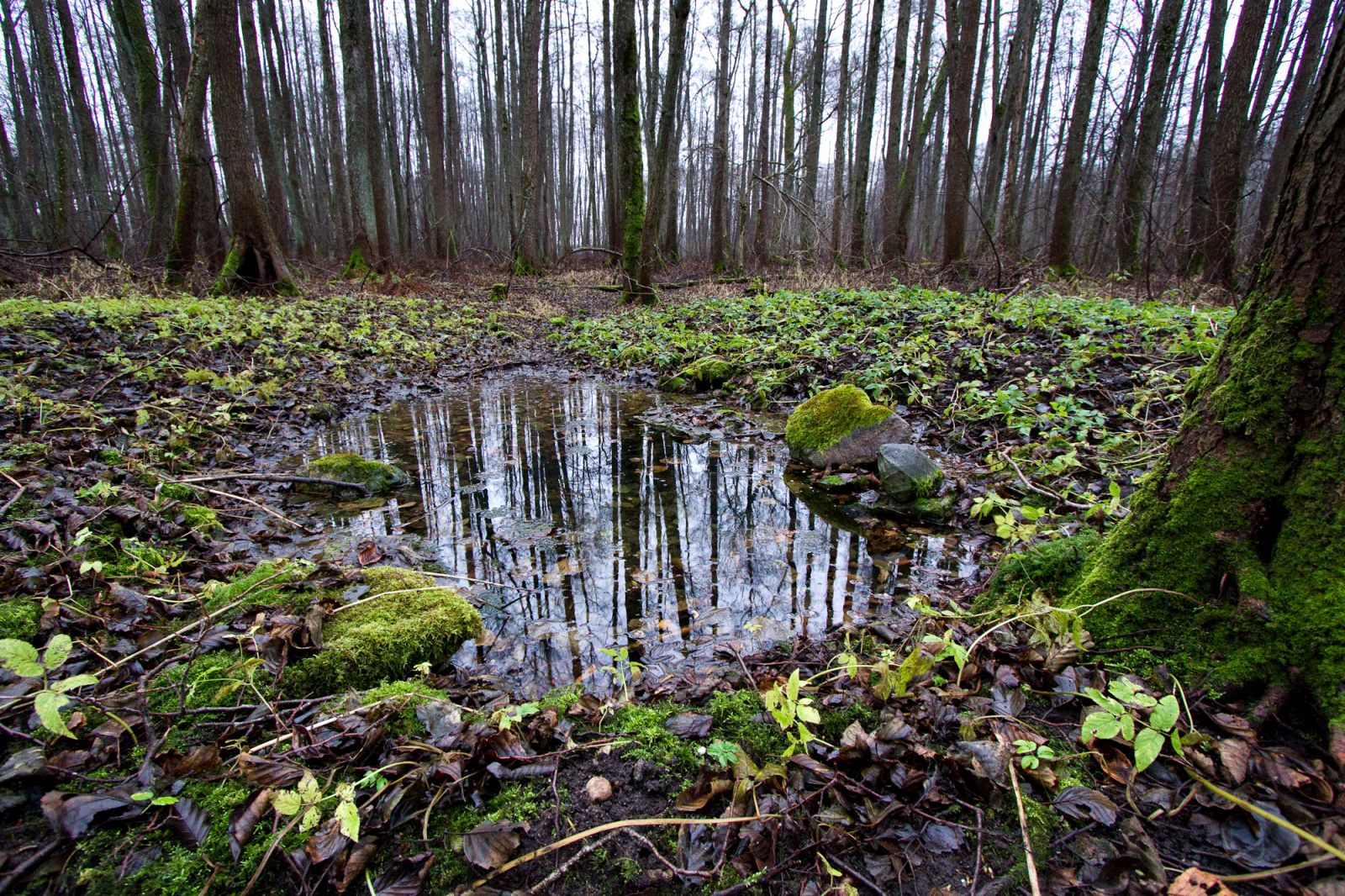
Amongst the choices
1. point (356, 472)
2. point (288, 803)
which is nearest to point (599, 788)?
point (288, 803)

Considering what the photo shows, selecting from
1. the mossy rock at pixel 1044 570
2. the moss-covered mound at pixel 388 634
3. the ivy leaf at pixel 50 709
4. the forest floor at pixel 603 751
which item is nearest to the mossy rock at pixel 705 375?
the forest floor at pixel 603 751

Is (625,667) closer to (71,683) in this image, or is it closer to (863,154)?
(71,683)

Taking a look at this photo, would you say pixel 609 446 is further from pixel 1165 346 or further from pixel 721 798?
pixel 1165 346

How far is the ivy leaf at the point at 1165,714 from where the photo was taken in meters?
1.39

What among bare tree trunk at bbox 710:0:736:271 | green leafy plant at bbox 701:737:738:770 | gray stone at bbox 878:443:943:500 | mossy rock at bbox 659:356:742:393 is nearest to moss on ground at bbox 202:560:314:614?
green leafy plant at bbox 701:737:738:770

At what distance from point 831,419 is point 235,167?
38.1ft

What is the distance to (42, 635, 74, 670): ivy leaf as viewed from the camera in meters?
1.55

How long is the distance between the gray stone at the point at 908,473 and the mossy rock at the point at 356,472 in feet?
12.8

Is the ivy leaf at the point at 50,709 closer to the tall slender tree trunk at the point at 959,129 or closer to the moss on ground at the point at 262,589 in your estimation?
the moss on ground at the point at 262,589

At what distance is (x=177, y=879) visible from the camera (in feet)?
4.50

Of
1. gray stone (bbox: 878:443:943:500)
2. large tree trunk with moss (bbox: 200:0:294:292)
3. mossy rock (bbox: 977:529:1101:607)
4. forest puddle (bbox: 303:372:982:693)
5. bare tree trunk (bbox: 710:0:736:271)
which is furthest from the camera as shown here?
bare tree trunk (bbox: 710:0:736:271)

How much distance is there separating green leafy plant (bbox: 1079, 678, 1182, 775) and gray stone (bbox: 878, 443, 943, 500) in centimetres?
269

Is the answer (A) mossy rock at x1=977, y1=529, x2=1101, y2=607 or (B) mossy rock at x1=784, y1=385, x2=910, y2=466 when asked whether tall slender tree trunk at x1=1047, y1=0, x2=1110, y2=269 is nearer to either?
(B) mossy rock at x1=784, y1=385, x2=910, y2=466

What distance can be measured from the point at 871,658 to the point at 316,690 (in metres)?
2.13
